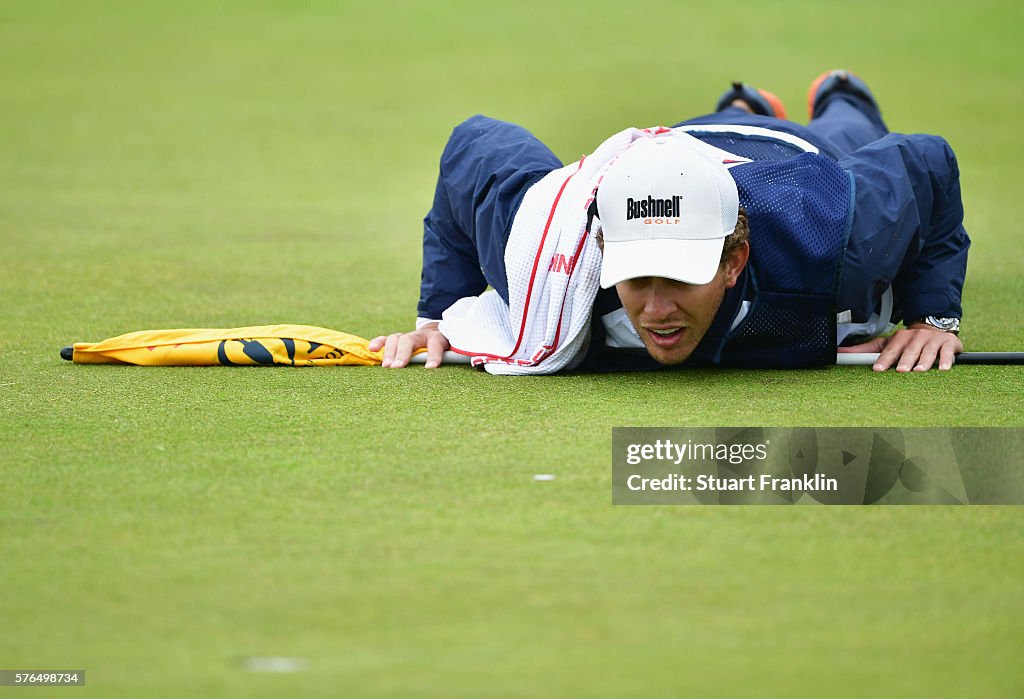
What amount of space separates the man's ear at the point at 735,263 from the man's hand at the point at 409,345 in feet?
2.21

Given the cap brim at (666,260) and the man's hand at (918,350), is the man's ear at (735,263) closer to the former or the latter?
the cap brim at (666,260)

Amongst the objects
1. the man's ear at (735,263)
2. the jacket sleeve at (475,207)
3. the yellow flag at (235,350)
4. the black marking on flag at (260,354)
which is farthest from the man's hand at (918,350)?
the black marking on flag at (260,354)

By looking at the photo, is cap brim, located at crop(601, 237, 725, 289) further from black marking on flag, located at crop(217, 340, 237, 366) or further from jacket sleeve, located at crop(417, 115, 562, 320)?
black marking on flag, located at crop(217, 340, 237, 366)

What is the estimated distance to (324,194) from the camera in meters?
5.91

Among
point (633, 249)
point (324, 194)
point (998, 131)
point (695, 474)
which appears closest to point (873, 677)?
point (695, 474)

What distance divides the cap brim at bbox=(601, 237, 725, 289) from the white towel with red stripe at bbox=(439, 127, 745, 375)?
0.58 feet

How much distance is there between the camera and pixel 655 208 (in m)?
2.82

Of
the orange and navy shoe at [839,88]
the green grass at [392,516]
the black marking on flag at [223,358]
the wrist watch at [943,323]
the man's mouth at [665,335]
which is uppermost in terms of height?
the orange and navy shoe at [839,88]

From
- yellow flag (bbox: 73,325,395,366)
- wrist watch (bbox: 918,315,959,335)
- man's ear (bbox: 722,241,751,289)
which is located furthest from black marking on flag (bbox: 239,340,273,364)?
wrist watch (bbox: 918,315,959,335)

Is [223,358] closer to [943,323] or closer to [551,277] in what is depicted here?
[551,277]

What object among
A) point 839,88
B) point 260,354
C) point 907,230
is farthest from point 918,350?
point 839,88

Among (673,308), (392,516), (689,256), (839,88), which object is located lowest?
(392,516)

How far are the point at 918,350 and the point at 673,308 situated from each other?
2.01ft

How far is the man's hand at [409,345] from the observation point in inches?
128
